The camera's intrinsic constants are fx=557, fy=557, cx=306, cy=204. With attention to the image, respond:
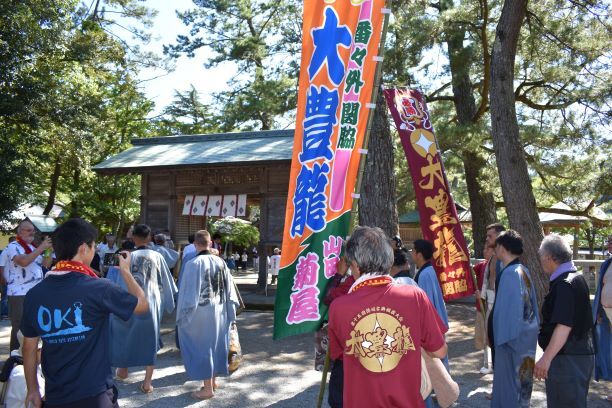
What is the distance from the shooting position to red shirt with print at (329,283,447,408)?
262 centimetres

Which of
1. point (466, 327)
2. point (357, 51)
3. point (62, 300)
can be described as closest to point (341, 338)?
point (62, 300)

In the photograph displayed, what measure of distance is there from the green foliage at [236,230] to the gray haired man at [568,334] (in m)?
24.2

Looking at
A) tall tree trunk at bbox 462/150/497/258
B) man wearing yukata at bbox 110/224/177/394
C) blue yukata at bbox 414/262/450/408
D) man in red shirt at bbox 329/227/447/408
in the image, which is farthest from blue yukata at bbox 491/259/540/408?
tall tree trunk at bbox 462/150/497/258

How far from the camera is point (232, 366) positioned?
670cm

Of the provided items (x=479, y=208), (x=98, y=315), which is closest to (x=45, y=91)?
(x=479, y=208)

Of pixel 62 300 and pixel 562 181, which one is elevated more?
pixel 562 181

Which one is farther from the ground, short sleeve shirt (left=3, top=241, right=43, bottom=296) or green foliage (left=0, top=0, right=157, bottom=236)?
green foliage (left=0, top=0, right=157, bottom=236)

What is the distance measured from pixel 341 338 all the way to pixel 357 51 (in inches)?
110

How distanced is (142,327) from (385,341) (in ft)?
14.6

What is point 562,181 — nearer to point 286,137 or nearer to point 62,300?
point 286,137

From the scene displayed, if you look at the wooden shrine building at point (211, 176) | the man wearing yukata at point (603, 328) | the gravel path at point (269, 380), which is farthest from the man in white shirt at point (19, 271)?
the man wearing yukata at point (603, 328)

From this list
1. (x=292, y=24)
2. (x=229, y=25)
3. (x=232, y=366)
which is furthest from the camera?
(x=229, y=25)

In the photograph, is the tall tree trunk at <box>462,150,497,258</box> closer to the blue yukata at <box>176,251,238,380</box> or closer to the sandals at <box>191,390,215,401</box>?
the blue yukata at <box>176,251,238,380</box>

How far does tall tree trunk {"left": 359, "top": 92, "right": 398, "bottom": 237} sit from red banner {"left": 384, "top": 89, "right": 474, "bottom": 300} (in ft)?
7.23
